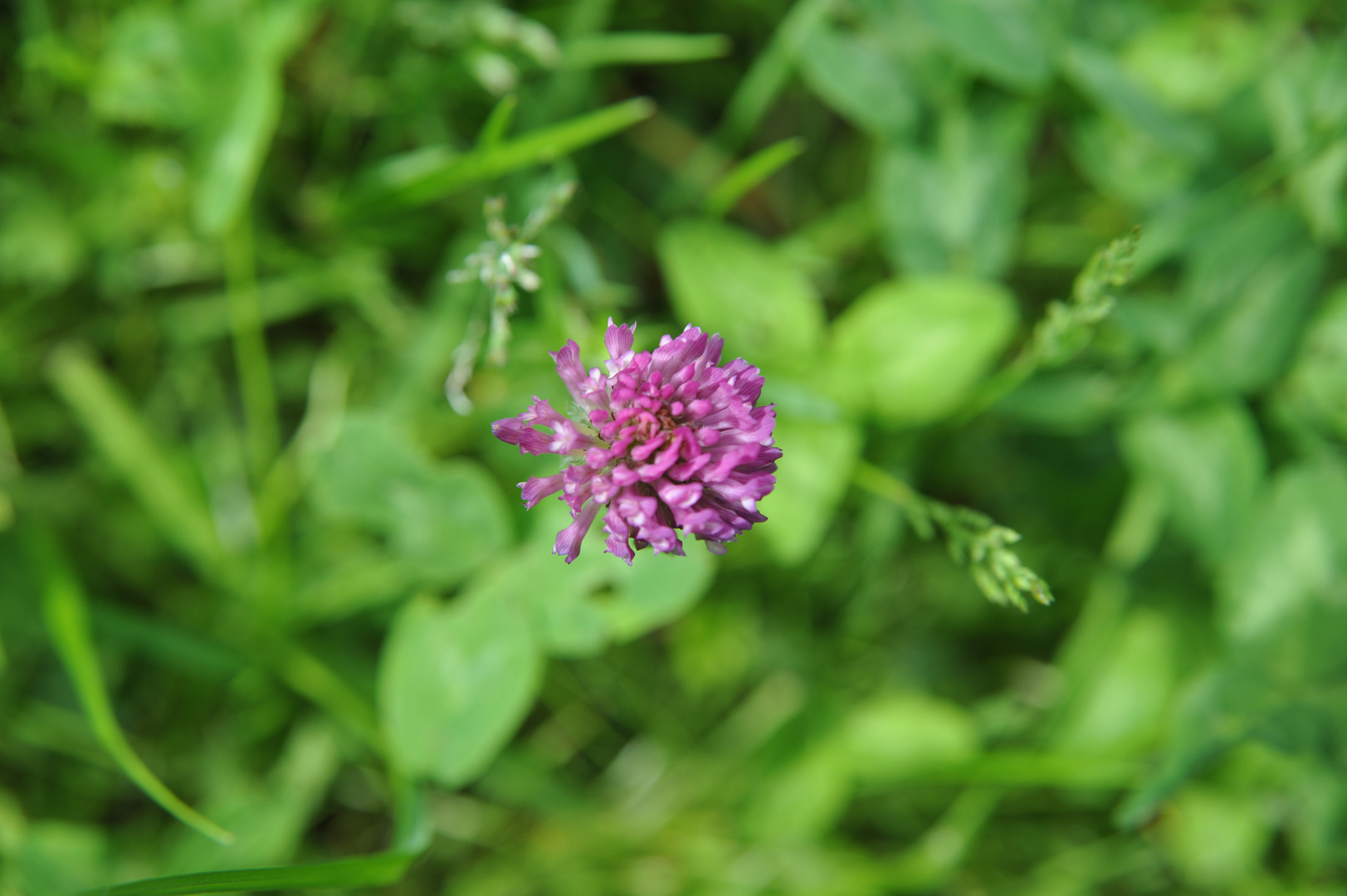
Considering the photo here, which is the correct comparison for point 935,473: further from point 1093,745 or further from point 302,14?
point 302,14

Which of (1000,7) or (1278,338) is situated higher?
(1000,7)

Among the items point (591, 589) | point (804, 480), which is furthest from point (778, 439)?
point (591, 589)

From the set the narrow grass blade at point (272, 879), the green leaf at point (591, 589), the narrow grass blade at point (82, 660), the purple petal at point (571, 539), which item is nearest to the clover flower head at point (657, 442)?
the purple petal at point (571, 539)

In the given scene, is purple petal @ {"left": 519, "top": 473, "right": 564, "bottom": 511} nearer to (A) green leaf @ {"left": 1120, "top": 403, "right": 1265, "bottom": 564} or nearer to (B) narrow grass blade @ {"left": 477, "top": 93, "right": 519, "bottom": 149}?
(B) narrow grass blade @ {"left": 477, "top": 93, "right": 519, "bottom": 149}

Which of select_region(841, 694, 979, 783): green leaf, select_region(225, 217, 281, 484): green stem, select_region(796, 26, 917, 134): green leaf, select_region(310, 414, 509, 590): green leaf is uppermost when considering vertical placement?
select_region(225, 217, 281, 484): green stem

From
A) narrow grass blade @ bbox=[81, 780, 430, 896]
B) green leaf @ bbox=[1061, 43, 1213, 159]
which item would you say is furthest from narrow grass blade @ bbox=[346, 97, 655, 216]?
narrow grass blade @ bbox=[81, 780, 430, 896]

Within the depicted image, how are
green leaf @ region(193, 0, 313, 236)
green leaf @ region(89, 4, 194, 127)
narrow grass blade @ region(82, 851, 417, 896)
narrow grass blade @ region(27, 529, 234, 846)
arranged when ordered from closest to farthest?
narrow grass blade @ region(82, 851, 417, 896) → narrow grass blade @ region(27, 529, 234, 846) → green leaf @ region(193, 0, 313, 236) → green leaf @ region(89, 4, 194, 127)

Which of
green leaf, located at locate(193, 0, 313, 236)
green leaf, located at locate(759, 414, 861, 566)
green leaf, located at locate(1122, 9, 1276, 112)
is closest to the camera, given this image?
green leaf, located at locate(759, 414, 861, 566)

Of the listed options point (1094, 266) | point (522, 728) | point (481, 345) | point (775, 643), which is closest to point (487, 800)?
point (522, 728)
